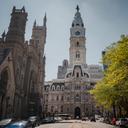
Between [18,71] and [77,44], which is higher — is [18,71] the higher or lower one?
the lower one

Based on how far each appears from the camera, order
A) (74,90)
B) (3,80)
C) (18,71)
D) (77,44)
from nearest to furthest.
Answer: (3,80) → (18,71) → (74,90) → (77,44)

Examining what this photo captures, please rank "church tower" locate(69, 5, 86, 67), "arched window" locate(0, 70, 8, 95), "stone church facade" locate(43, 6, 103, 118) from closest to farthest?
"arched window" locate(0, 70, 8, 95)
"stone church facade" locate(43, 6, 103, 118)
"church tower" locate(69, 5, 86, 67)

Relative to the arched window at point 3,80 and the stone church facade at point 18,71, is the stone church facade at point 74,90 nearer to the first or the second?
the stone church facade at point 18,71

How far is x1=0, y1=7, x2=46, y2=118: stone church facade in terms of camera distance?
1752 inches

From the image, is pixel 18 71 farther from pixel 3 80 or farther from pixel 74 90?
pixel 74 90

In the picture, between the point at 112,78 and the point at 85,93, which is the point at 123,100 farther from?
the point at 85,93

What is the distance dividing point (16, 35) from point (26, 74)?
1114 centimetres

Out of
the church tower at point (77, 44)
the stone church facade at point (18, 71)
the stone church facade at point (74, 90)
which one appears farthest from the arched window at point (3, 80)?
the church tower at point (77, 44)

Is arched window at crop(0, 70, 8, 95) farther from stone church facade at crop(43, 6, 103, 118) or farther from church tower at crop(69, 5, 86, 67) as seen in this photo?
church tower at crop(69, 5, 86, 67)

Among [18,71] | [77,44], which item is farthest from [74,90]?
[18,71]

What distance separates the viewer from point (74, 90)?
10019 cm

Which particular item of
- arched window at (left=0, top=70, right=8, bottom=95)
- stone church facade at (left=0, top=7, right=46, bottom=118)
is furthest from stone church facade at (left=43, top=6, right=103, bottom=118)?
arched window at (left=0, top=70, right=8, bottom=95)

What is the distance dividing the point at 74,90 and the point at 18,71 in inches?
2041

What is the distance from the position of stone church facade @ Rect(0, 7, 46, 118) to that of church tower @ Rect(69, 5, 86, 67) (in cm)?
4524
